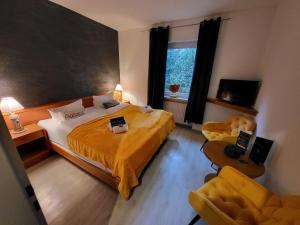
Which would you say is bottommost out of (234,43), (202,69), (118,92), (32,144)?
(32,144)

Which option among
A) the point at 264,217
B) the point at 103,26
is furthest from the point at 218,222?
the point at 103,26

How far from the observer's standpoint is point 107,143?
5.75ft

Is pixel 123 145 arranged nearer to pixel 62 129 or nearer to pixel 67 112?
pixel 62 129

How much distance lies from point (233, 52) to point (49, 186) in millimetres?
3810

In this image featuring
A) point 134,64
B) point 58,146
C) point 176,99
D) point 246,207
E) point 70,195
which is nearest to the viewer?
point 246,207

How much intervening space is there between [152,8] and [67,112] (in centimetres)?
250

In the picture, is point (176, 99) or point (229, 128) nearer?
point (229, 128)

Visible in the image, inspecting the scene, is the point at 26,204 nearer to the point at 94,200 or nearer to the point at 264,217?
the point at 94,200

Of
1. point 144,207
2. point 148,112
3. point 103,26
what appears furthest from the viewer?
point 103,26

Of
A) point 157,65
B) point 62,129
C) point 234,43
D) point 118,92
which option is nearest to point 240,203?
point 62,129

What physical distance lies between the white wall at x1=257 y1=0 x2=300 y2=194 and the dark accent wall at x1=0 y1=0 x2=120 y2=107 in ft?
11.6

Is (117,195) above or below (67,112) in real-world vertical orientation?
below

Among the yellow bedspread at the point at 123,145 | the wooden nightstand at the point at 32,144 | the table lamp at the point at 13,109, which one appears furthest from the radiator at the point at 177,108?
the table lamp at the point at 13,109

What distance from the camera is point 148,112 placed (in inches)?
117
